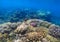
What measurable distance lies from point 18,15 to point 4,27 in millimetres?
7465

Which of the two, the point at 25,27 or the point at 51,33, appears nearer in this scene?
the point at 25,27

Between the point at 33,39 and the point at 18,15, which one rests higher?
the point at 18,15

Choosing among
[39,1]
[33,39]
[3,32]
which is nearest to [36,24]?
[3,32]

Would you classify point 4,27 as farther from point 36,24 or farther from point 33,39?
point 33,39

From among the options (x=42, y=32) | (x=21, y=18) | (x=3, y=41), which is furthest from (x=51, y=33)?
(x=21, y=18)

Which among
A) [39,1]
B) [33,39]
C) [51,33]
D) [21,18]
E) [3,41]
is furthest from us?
[39,1]

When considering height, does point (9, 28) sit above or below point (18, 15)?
below

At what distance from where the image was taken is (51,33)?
277 inches

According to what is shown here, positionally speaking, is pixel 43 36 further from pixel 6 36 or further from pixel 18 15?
pixel 18 15

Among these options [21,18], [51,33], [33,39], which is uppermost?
[21,18]

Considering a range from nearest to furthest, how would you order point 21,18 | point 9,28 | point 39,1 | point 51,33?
point 51,33
point 9,28
point 21,18
point 39,1

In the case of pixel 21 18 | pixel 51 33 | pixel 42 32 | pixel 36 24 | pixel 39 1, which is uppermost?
pixel 39 1

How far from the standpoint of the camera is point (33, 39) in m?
5.63

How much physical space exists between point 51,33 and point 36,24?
1.23 meters
